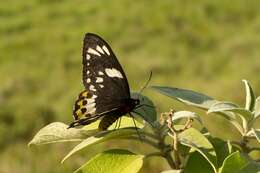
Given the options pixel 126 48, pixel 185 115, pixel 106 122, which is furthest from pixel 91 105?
pixel 126 48

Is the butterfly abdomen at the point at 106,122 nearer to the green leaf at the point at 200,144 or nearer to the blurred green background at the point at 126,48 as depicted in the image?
the green leaf at the point at 200,144

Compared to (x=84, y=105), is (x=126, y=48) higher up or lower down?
lower down

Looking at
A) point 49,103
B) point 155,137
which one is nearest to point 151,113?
point 155,137

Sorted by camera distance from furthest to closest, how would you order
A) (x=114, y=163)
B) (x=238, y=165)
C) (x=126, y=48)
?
(x=126, y=48) → (x=114, y=163) → (x=238, y=165)

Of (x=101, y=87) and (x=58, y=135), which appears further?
(x=101, y=87)

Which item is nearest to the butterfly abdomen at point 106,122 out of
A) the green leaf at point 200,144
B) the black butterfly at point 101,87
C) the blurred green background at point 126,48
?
the black butterfly at point 101,87

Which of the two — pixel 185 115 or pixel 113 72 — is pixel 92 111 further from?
pixel 185 115

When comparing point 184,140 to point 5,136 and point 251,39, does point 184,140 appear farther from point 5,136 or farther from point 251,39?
point 251,39

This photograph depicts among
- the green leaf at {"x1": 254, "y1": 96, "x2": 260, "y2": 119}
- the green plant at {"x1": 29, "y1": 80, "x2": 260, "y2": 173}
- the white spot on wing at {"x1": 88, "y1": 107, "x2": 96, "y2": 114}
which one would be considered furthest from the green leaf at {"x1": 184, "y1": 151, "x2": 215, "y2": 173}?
the white spot on wing at {"x1": 88, "y1": 107, "x2": 96, "y2": 114}
